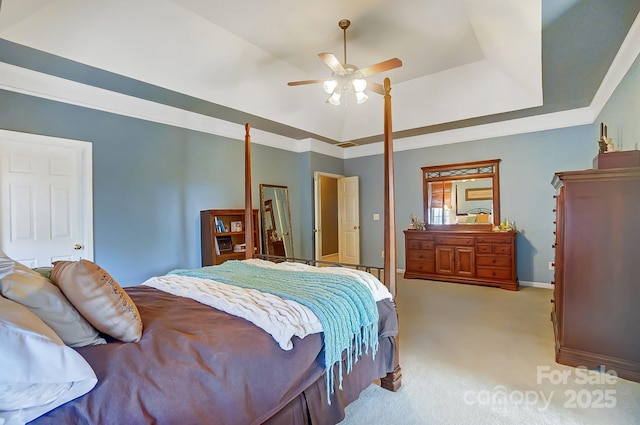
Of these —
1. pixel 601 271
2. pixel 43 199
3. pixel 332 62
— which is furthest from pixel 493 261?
pixel 43 199

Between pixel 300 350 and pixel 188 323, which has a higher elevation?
pixel 188 323

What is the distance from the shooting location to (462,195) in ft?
17.7

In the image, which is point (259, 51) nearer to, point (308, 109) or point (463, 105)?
point (308, 109)

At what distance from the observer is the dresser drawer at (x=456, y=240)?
4.91 metres

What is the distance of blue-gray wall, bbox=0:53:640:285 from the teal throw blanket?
2082 millimetres

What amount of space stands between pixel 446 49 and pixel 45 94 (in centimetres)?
434

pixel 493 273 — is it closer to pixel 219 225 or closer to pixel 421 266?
pixel 421 266

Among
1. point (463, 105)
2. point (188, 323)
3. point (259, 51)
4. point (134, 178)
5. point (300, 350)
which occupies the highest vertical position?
point (259, 51)

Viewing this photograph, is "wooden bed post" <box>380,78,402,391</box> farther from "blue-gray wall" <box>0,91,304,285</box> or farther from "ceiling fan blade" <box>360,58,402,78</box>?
"blue-gray wall" <box>0,91,304,285</box>

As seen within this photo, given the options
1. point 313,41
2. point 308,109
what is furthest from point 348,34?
point 308,109

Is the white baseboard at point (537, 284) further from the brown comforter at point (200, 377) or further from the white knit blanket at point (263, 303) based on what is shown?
the brown comforter at point (200, 377)

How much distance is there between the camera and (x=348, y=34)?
345cm

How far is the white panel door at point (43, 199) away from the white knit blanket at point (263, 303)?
5.82ft

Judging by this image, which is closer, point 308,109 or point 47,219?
point 47,219
